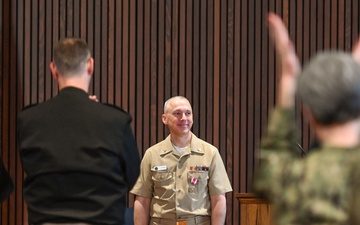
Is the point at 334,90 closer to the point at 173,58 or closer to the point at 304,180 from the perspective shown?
the point at 304,180

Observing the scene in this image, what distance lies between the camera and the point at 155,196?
5.70m

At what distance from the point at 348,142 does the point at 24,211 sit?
18.5ft

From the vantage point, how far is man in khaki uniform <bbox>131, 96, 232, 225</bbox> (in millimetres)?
5578

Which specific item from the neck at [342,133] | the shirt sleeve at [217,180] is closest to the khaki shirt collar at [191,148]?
the shirt sleeve at [217,180]

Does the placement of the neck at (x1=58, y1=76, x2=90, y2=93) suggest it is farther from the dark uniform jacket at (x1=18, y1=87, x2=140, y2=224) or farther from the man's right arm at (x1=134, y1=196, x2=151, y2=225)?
the man's right arm at (x1=134, y1=196, x2=151, y2=225)

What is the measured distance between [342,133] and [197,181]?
3.70 metres

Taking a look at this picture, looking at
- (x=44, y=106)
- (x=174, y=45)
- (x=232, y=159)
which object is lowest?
(x=232, y=159)

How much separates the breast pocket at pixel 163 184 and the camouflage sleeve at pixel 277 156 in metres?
3.59

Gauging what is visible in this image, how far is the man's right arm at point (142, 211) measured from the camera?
567 centimetres

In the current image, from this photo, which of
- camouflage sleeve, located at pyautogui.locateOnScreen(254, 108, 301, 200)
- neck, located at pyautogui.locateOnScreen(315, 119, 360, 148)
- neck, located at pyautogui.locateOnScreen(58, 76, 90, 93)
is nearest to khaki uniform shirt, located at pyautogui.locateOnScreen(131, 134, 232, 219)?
neck, located at pyautogui.locateOnScreen(58, 76, 90, 93)

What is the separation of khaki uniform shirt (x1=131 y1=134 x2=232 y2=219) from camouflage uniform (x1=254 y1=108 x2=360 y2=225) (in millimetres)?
3565

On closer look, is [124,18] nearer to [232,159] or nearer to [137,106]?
[137,106]

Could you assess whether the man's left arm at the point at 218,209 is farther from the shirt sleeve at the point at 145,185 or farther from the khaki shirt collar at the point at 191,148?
the shirt sleeve at the point at 145,185

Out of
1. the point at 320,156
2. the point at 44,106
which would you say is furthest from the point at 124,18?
the point at 320,156
